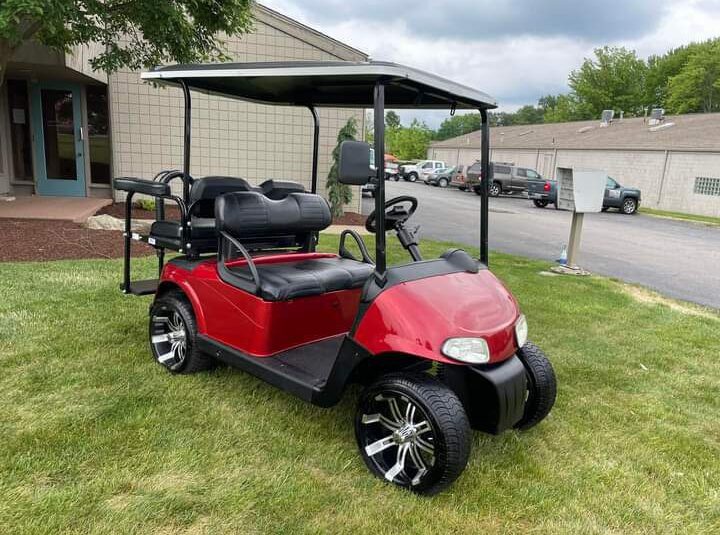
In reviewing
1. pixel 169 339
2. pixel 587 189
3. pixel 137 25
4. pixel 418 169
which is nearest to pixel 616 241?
pixel 587 189

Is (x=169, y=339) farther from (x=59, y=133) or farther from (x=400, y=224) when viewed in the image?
(x=59, y=133)

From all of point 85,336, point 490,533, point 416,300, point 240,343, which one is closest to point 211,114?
point 85,336

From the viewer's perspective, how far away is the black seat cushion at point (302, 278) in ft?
9.90

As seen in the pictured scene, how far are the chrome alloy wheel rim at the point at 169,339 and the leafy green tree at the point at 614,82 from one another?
5190 cm

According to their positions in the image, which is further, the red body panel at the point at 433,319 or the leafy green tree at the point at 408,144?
the leafy green tree at the point at 408,144

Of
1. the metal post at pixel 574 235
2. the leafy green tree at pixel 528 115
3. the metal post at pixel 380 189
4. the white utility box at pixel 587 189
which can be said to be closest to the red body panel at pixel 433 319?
the metal post at pixel 380 189

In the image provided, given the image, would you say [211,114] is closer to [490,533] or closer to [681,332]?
[681,332]

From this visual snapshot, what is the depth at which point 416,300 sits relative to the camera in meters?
2.54

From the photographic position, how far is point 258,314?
3037mm

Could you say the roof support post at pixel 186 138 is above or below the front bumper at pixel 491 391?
above

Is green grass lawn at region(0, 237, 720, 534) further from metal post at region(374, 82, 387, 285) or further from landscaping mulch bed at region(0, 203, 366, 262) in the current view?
landscaping mulch bed at region(0, 203, 366, 262)

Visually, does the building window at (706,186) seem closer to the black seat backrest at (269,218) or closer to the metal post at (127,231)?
the black seat backrest at (269,218)

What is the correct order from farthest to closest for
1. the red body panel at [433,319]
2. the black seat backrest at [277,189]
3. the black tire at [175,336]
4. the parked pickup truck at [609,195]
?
the parked pickup truck at [609,195], the black seat backrest at [277,189], the black tire at [175,336], the red body panel at [433,319]

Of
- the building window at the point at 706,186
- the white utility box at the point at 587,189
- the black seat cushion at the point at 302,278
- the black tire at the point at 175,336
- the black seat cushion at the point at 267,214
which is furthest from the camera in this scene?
the building window at the point at 706,186
